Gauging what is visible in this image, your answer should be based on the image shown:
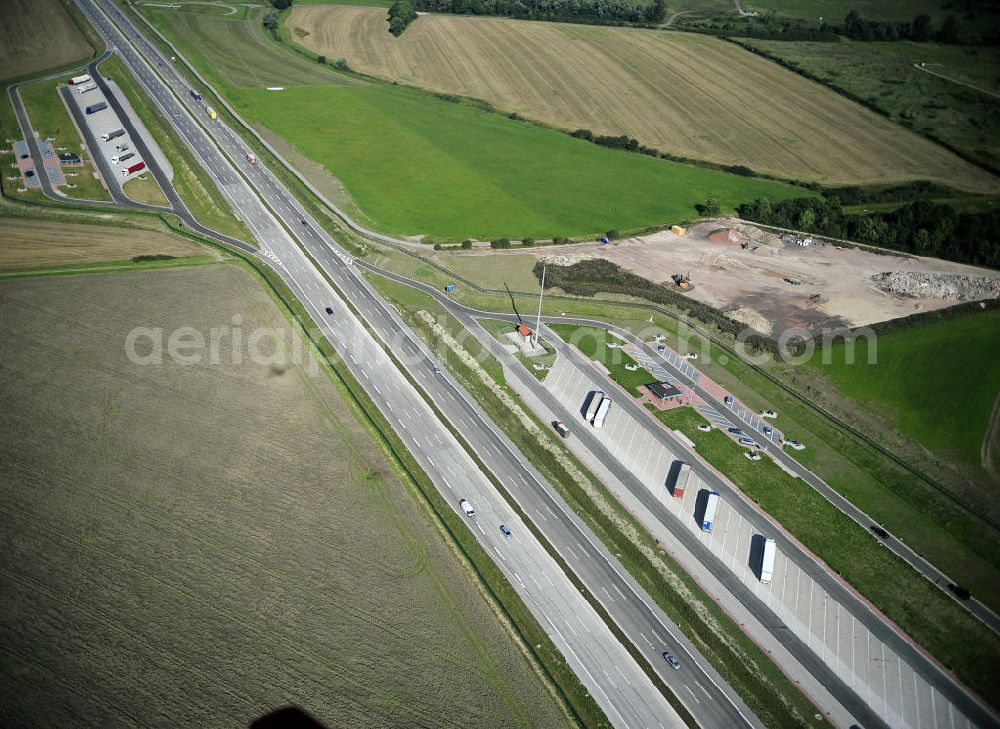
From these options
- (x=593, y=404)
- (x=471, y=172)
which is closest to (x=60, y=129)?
(x=471, y=172)

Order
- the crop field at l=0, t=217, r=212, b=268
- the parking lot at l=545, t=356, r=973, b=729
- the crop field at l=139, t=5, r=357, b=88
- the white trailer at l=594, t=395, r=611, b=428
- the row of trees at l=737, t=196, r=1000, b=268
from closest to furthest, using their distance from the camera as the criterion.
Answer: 1. the parking lot at l=545, t=356, r=973, b=729
2. the white trailer at l=594, t=395, r=611, b=428
3. the crop field at l=0, t=217, r=212, b=268
4. the row of trees at l=737, t=196, r=1000, b=268
5. the crop field at l=139, t=5, r=357, b=88

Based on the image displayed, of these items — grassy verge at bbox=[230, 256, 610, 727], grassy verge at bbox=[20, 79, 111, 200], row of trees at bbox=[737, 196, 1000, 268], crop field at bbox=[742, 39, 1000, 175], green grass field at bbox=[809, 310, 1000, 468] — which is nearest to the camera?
grassy verge at bbox=[230, 256, 610, 727]

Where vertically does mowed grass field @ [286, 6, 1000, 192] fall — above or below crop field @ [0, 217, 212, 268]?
above

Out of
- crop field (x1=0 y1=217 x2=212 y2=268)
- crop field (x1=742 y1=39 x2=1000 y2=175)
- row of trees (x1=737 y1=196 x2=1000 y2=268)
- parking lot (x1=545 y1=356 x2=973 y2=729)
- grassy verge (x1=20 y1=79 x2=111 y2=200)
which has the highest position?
crop field (x1=742 y1=39 x2=1000 y2=175)

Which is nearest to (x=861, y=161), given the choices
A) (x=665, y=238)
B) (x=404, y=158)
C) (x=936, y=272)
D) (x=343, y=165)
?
(x=936, y=272)

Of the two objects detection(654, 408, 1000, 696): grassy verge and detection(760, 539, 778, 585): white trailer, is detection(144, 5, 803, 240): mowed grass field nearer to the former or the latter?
detection(654, 408, 1000, 696): grassy verge

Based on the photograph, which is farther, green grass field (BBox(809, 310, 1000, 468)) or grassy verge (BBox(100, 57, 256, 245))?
grassy verge (BBox(100, 57, 256, 245))

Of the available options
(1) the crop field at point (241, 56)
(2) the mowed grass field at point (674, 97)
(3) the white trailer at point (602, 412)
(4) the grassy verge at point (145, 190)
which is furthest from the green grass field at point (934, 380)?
(1) the crop field at point (241, 56)

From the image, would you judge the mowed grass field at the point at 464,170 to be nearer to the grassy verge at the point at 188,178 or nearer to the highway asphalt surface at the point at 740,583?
the grassy verge at the point at 188,178

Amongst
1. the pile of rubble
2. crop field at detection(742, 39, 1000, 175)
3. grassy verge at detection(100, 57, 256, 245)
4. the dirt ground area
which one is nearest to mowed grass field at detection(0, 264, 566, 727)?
grassy verge at detection(100, 57, 256, 245)
